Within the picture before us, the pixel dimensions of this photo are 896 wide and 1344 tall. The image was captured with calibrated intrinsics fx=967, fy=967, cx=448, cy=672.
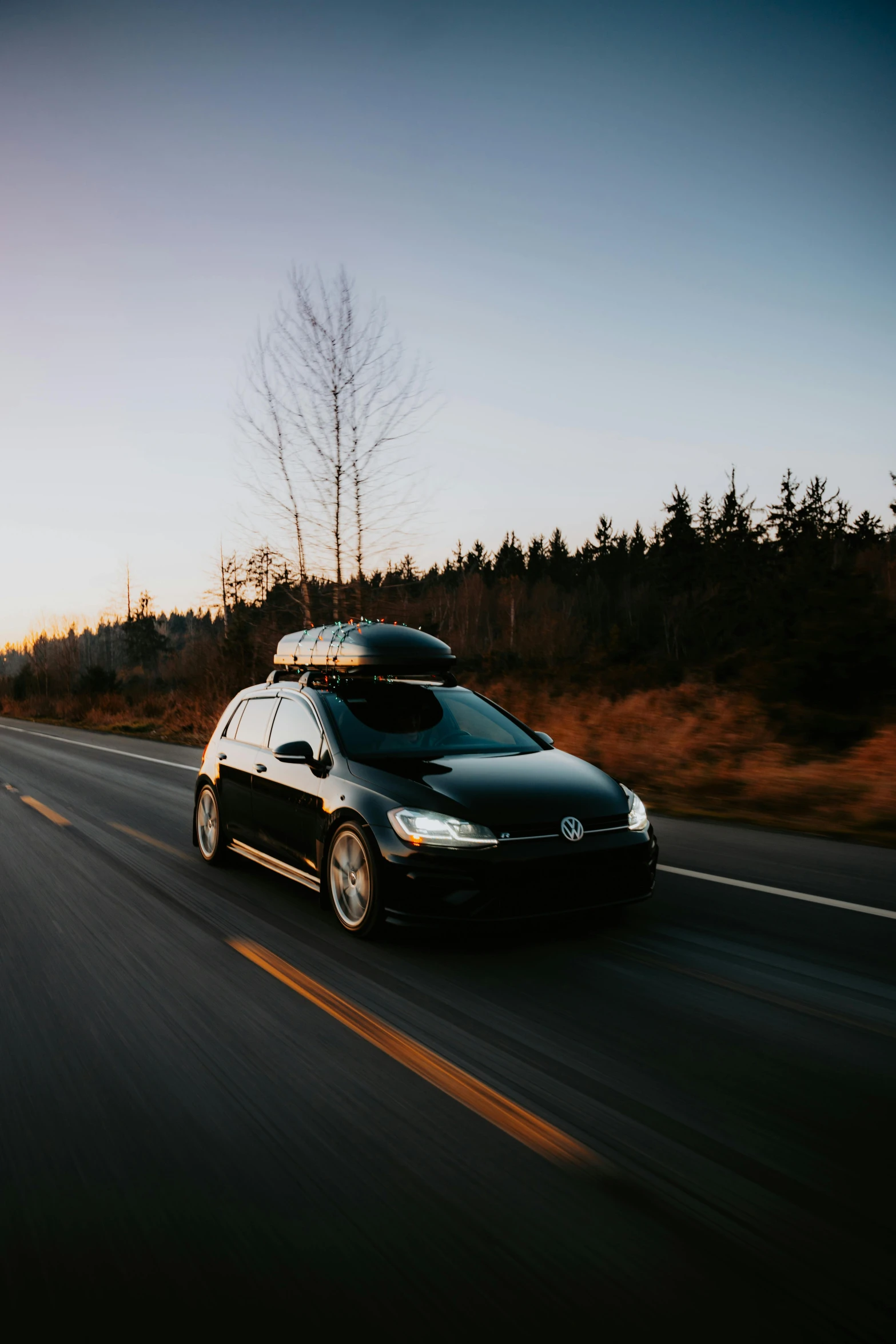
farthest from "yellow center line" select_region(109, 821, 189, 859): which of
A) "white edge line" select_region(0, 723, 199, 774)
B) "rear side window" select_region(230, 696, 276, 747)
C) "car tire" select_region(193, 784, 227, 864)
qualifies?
"white edge line" select_region(0, 723, 199, 774)

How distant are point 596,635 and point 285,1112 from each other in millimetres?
84216

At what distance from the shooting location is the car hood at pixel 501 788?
5.29m

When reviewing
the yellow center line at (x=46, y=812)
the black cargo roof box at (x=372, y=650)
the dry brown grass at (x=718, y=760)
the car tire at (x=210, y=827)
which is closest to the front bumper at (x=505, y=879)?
the black cargo roof box at (x=372, y=650)

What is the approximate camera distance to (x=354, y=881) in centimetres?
570

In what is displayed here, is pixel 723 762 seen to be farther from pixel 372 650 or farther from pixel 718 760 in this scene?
pixel 372 650

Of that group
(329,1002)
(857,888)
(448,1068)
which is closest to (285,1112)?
(448,1068)

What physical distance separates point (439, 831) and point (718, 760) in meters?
9.45

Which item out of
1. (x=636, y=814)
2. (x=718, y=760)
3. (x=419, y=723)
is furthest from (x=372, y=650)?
(x=718, y=760)

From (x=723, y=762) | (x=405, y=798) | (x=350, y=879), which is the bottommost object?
(x=350, y=879)

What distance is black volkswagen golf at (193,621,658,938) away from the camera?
16.9 ft

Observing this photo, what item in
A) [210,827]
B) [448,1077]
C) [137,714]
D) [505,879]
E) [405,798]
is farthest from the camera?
[137,714]

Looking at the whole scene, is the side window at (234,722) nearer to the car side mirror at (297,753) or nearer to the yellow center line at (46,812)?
the car side mirror at (297,753)

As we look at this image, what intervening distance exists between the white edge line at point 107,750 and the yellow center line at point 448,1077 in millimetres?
9312

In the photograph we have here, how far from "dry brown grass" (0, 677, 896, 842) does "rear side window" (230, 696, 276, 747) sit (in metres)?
5.07
